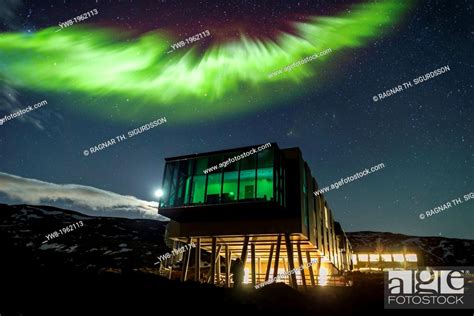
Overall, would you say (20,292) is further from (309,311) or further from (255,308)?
(309,311)

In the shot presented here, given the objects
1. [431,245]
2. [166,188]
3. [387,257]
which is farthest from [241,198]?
[431,245]

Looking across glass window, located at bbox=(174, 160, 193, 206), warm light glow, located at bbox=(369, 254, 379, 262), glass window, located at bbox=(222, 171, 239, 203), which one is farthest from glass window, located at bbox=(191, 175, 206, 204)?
warm light glow, located at bbox=(369, 254, 379, 262)

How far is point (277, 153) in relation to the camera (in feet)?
79.0

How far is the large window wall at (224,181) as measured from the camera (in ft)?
76.6

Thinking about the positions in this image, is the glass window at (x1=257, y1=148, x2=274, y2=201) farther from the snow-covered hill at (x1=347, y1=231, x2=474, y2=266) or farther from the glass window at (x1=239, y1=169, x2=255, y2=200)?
the snow-covered hill at (x1=347, y1=231, x2=474, y2=266)

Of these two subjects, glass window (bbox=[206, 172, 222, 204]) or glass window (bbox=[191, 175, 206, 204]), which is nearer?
glass window (bbox=[206, 172, 222, 204])

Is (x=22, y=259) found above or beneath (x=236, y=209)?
beneath

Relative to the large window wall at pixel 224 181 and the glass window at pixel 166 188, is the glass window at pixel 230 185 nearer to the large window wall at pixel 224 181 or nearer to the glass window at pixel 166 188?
the large window wall at pixel 224 181

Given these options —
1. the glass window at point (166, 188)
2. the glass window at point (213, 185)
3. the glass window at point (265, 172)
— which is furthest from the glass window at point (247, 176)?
the glass window at point (166, 188)

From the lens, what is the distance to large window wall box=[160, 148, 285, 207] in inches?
920

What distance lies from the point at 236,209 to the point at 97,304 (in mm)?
11838

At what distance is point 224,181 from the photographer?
2464 centimetres

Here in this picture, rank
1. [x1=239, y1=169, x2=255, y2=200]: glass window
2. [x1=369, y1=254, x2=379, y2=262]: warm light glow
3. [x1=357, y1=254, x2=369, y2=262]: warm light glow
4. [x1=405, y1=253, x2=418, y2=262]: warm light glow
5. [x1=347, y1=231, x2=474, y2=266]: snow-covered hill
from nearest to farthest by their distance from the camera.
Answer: [x1=239, y1=169, x2=255, y2=200]: glass window → [x1=405, y1=253, x2=418, y2=262]: warm light glow → [x1=369, y1=254, x2=379, y2=262]: warm light glow → [x1=357, y1=254, x2=369, y2=262]: warm light glow → [x1=347, y1=231, x2=474, y2=266]: snow-covered hill

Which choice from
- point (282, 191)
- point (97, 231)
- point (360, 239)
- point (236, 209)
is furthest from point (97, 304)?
point (360, 239)
